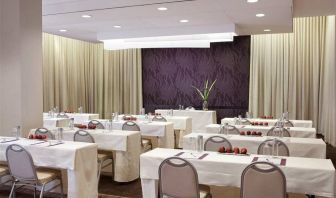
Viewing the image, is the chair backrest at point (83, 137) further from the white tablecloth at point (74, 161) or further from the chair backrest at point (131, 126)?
the chair backrest at point (131, 126)

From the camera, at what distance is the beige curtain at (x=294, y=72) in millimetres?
10141

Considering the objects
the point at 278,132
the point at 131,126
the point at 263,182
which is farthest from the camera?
the point at 131,126

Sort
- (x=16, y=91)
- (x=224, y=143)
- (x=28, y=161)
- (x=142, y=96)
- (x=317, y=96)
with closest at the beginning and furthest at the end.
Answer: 1. (x=28, y=161)
2. (x=224, y=143)
3. (x=16, y=91)
4. (x=317, y=96)
5. (x=142, y=96)

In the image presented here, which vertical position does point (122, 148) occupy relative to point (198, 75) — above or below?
below

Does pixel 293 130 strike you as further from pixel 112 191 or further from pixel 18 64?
pixel 18 64

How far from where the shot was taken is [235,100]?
37.0 ft

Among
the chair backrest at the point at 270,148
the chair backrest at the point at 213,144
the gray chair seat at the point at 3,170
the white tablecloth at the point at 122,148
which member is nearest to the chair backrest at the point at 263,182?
the chair backrest at the point at 270,148

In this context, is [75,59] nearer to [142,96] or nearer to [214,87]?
[142,96]

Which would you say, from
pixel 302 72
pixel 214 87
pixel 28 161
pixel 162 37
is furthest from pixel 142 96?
pixel 28 161

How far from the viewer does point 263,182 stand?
2.91 metres

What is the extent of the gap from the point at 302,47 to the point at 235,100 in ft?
8.35

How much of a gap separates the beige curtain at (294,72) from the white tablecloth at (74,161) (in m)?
7.47

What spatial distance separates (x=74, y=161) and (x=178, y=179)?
1.32m

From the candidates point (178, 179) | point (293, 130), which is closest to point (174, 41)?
point (293, 130)
